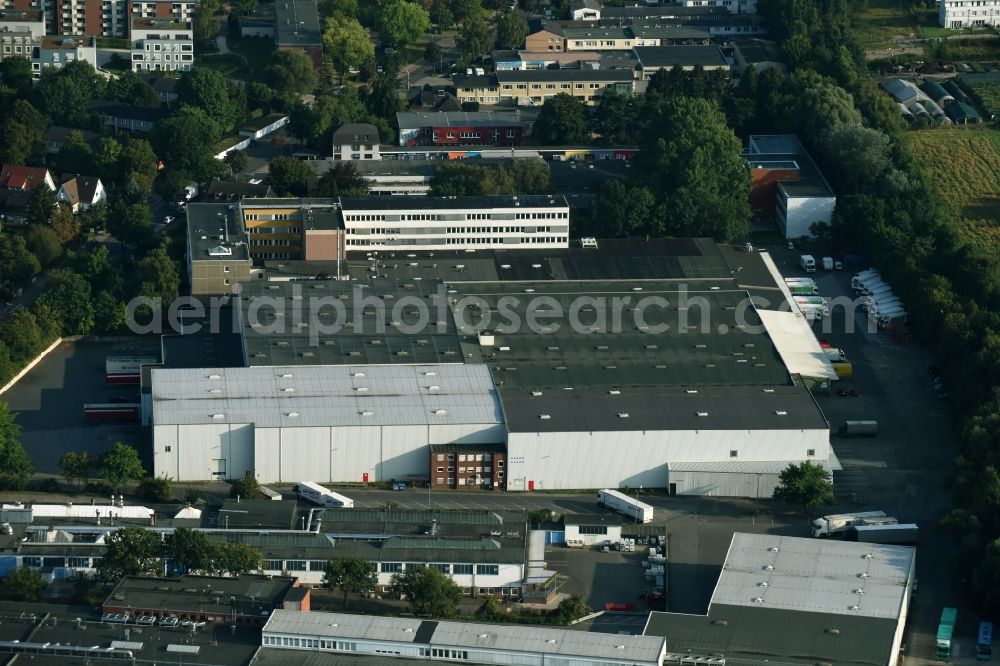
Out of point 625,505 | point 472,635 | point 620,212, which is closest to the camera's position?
point 472,635

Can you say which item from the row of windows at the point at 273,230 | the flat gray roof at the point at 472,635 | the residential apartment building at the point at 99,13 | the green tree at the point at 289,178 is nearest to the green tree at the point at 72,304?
the row of windows at the point at 273,230

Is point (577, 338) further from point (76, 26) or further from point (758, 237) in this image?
point (76, 26)

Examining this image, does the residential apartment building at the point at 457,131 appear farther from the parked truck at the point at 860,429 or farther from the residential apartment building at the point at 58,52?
the parked truck at the point at 860,429

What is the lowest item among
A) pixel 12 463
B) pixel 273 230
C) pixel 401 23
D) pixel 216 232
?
pixel 12 463

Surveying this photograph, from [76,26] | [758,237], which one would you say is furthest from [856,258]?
[76,26]

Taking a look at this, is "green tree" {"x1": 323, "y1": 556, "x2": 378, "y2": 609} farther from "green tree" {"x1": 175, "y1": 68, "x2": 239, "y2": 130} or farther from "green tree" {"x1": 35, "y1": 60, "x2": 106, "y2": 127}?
"green tree" {"x1": 35, "y1": 60, "x2": 106, "y2": 127}

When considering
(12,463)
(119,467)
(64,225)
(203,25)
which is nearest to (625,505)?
(119,467)

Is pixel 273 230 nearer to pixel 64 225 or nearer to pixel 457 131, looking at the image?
pixel 64 225
